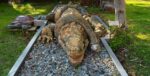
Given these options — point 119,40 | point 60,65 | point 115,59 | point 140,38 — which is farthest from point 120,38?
point 60,65

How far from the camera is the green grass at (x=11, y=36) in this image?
7.16 m

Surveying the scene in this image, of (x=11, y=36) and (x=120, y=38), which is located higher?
(x=120, y=38)

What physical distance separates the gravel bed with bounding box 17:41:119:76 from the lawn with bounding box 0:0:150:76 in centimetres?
48

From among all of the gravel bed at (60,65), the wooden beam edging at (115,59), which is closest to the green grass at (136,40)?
the wooden beam edging at (115,59)

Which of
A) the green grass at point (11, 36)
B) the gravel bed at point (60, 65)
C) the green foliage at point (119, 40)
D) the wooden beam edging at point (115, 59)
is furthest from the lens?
the green foliage at point (119, 40)

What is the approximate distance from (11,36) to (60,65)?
3125 mm

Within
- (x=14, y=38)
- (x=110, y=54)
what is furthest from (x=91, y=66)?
(x=14, y=38)

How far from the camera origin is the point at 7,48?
26.2 feet

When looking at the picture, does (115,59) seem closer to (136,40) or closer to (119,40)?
(119,40)

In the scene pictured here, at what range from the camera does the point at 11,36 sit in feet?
29.7

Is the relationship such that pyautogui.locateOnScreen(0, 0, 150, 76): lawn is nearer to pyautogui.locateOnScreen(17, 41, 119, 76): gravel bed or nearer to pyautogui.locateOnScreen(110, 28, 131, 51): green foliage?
pyautogui.locateOnScreen(110, 28, 131, 51): green foliage

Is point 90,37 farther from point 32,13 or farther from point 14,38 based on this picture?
point 32,13

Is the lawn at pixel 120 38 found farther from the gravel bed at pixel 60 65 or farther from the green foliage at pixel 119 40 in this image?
the gravel bed at pixel 60 65

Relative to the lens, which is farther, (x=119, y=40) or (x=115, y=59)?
(x=119, y=40)
